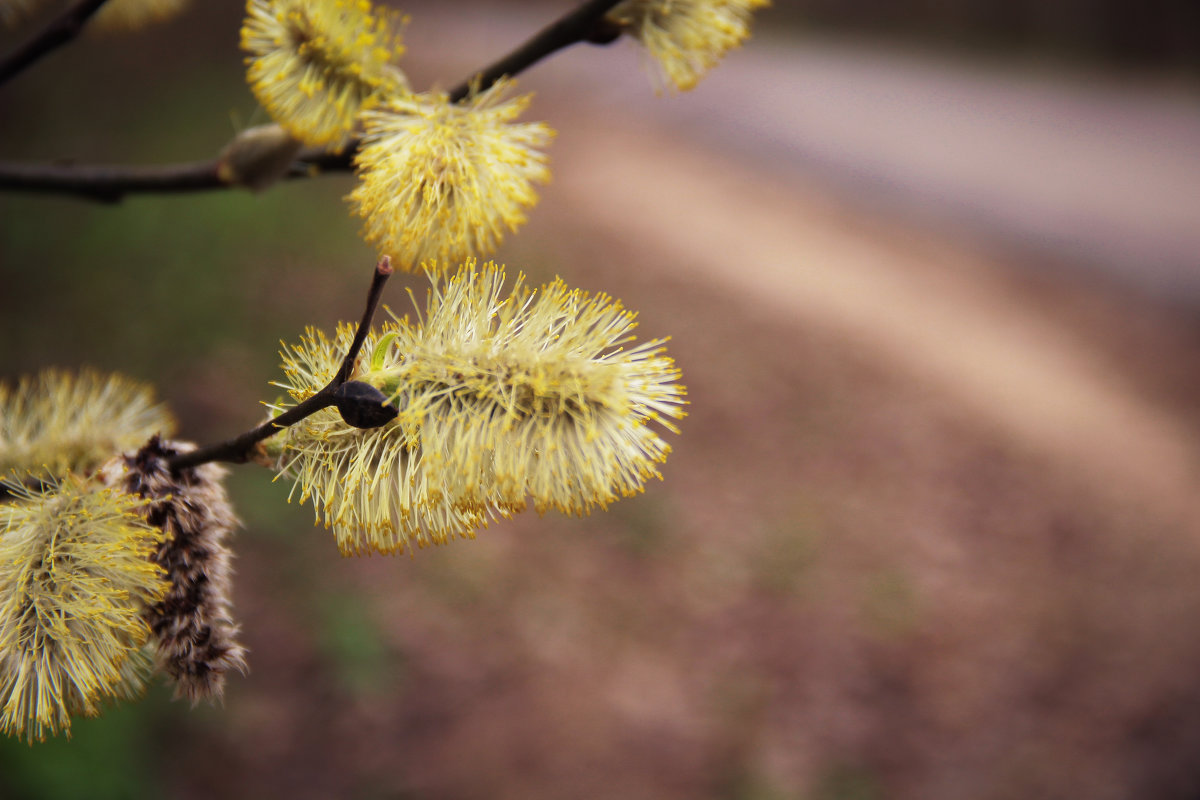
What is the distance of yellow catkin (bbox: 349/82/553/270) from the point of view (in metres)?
1.05

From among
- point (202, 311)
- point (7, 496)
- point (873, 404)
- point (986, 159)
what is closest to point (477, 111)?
point (7, 496)

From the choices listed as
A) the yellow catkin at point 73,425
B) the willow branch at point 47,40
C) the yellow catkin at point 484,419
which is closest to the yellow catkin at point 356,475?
the yellow catkin at point 484,419

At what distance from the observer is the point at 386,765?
3789 mm

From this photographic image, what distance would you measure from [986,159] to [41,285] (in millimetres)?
10700

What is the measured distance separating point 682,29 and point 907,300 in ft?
26.4

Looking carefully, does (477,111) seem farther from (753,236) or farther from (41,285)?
(753,236)

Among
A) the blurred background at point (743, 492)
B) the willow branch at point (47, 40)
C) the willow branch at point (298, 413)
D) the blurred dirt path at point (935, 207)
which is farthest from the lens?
the blurred dirt path at point (935, 207)

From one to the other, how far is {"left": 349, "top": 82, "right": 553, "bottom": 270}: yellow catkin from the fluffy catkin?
1.34 ft

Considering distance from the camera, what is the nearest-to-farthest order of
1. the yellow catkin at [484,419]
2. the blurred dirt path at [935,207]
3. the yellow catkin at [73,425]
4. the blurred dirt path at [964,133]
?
the yellow catkin at [484,419] < the yellow catkin at [73,425] < the blurred dirt path at [935,207] < the blurred dirt path at [964,133]

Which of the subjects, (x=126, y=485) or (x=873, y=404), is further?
(x=873, y=404)

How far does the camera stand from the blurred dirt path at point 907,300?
6.96 m

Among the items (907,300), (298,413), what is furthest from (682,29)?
(907,300)

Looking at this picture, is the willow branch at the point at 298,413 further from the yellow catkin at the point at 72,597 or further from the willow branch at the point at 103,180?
the willow branch at the point at 103,180

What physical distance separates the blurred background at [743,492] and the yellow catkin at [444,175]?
2.60 m
